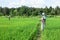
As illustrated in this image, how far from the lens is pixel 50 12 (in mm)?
97062

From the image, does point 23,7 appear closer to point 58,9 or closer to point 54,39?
point 58,9

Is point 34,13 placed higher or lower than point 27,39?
lower

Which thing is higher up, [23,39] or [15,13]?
[23,39]

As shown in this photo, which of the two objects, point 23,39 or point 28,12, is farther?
point 28,12

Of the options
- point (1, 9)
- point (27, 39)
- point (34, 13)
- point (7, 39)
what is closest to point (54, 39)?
point (27, 39)

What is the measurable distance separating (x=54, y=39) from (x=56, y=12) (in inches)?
3622

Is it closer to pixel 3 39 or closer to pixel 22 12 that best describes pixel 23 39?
pixel 3 39

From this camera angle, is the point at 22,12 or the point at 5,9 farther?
the point at 5,9

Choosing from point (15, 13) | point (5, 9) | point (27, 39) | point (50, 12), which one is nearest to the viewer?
point (27, 39)

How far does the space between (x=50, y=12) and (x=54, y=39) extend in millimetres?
85946

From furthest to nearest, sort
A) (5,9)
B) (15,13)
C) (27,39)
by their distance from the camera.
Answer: (5,9)
(15,13)
(27,39)

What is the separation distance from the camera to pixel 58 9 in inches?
4284

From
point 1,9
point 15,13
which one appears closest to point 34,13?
point 15,13

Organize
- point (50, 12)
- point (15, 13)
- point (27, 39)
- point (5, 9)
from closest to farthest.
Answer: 1. point (27, 39)
2. point (50, 12)
3. point (15, 13)
4. point (5, 9)
